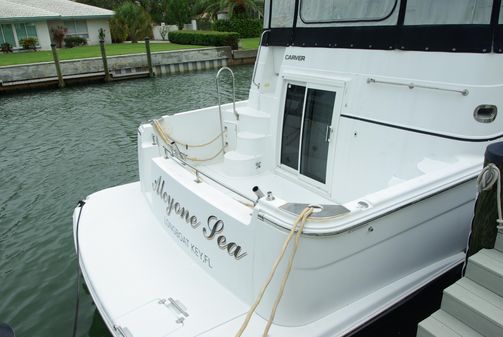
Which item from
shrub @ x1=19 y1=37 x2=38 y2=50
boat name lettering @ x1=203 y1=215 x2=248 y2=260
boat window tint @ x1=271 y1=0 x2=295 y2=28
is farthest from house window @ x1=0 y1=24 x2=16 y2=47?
boat name lettering @ x1=203 y1=215 x2=248 y2=260

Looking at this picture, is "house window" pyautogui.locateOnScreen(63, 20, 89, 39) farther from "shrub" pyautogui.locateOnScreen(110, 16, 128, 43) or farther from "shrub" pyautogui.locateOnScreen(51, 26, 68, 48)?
"shrub" pyautogui.locateOnScreen(110, 16, 128, 43)

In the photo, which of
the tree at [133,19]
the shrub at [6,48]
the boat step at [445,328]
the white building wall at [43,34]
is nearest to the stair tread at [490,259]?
the boat step at [445,328]

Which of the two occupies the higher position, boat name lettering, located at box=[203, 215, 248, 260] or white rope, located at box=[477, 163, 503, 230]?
white rope, located at box=[477, 163, 503, 230]

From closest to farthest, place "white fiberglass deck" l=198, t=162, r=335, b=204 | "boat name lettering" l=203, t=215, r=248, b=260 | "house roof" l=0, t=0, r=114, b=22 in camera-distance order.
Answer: "boat name lettering" l=203, t=215, r=248, b=260, "white fiberglass deck" l=198, t=162, r=335, b=204, "house roof" l=0, t=0, r=114, b=22

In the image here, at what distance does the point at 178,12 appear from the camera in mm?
39656

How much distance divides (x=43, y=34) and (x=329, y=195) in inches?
1265

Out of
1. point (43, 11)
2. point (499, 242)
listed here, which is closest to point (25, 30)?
point (43, 11)

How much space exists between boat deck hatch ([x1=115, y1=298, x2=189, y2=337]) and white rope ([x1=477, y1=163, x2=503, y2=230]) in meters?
2.26

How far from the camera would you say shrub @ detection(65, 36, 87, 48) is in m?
31.3

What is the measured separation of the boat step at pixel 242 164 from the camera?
16.4 ft

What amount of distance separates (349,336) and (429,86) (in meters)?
2.15

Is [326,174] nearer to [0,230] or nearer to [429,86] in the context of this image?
[429,86]

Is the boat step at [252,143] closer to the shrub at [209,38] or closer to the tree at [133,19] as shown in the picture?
the shrub at [209,38]

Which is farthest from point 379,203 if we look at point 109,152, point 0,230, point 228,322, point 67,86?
point 67,86
